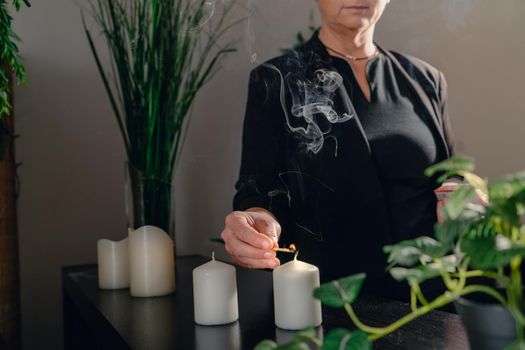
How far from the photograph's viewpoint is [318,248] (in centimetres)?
146

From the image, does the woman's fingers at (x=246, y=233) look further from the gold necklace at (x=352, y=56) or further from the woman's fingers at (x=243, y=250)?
the gold necklace at (x=352, y=56)

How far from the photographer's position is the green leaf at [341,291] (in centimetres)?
60

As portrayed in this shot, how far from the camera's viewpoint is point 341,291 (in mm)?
607

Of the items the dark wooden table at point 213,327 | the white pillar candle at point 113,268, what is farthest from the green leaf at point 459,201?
the white pillar candle at point 113,268

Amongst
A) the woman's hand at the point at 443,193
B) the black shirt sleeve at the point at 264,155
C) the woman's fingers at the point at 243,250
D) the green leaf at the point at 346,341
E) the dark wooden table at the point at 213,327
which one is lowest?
the dark wooden table at the point at 213,327

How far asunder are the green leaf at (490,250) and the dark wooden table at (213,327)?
0.92ft

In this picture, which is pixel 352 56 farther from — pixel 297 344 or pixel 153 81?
pixel 297 344

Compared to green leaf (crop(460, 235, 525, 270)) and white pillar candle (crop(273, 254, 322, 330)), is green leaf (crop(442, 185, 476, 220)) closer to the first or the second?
green leaf (crop(460, 235, 525, 270))

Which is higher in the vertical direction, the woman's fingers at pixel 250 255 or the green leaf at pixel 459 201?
the green leaf at pixel 459 201

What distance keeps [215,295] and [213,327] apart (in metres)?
0.05

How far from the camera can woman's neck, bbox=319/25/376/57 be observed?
1.40 meters

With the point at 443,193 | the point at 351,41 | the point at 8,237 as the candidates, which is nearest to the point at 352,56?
the point at 351,41

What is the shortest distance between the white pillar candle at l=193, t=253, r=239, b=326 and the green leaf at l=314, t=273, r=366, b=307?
1.32 ft

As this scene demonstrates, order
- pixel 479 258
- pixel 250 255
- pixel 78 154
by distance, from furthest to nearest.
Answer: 1. pixel 78 154
2. pixel 250 255
3. pixel 479 258
